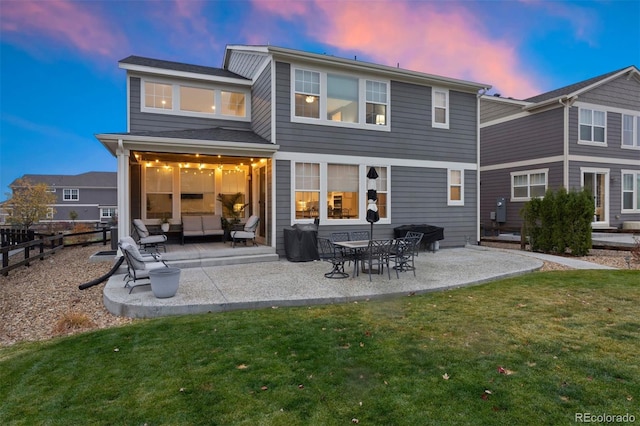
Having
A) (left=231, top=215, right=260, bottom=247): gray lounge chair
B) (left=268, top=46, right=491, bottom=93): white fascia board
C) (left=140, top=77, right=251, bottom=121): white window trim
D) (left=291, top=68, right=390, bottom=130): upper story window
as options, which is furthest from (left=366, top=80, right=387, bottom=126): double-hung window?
(left=231, top=215, right=260, bottom=247): gray lounge chair

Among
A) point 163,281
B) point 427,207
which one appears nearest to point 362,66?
point 427,207

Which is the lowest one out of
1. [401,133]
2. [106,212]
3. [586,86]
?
[106,212]

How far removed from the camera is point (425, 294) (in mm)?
6344

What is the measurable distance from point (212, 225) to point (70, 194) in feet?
121

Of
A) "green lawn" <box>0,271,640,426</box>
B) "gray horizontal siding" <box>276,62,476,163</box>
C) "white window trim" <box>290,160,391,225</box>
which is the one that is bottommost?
"green lawn" <box>0,271,640,426</box>

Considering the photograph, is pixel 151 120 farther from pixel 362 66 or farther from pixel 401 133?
pixel 401 133

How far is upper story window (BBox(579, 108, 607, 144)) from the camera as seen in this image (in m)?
14.8

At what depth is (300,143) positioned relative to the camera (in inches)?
404

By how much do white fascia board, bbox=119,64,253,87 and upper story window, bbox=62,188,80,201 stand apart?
35704 millimetres

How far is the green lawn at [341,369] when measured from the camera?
271 cm

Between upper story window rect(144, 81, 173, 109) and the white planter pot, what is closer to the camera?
the white planter pot

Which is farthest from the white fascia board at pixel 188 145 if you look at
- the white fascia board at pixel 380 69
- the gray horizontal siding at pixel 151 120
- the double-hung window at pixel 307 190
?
the white fascia board at pixel 380 69

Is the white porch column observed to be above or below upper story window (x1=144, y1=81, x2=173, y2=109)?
below

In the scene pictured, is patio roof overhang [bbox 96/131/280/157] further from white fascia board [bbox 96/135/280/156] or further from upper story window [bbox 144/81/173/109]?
upper story window [bbox 144/81/173/109]
